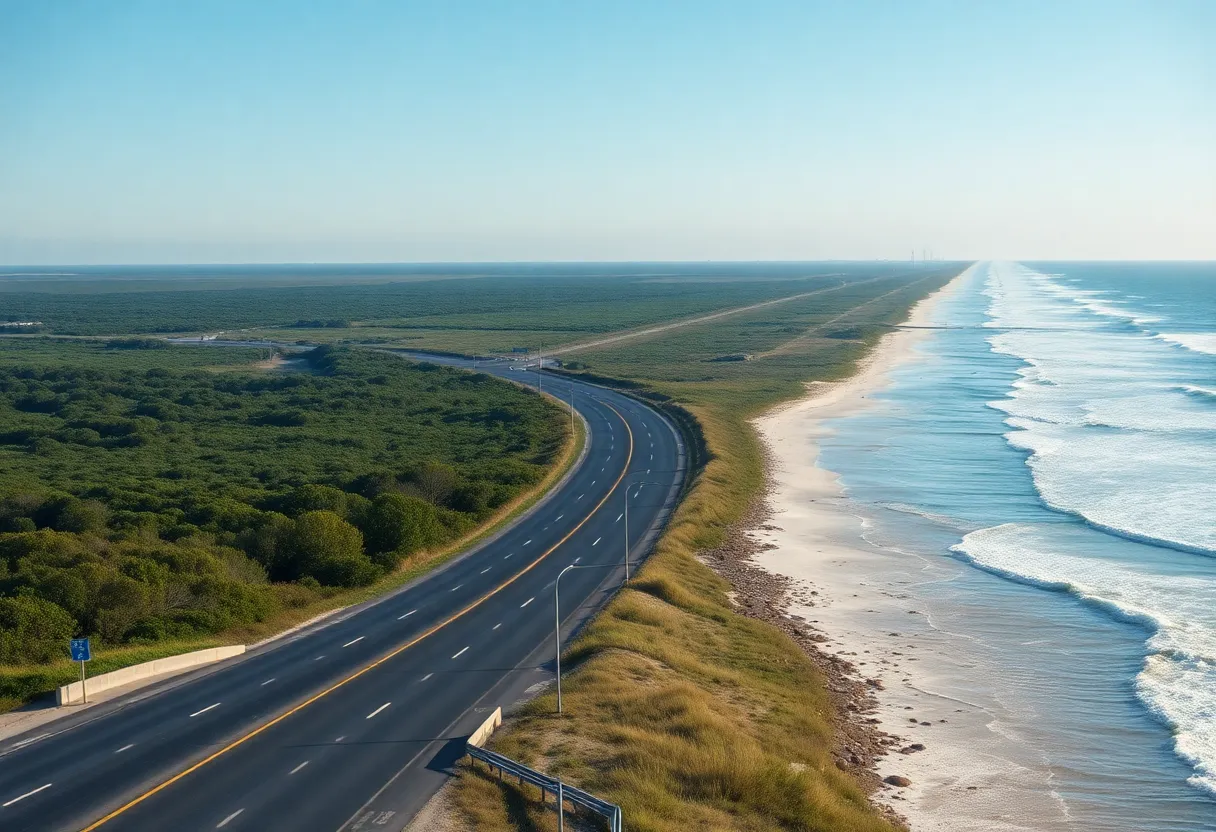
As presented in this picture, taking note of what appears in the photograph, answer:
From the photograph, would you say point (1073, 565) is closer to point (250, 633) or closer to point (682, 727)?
point (682, 727)

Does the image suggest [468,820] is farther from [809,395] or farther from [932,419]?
[809,395]

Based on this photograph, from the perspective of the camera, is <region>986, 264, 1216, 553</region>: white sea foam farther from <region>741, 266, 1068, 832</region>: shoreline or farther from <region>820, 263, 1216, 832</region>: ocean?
<region>741, 266, 1068, 832</region>: shoreline

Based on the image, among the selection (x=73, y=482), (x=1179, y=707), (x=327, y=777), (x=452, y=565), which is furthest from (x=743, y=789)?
(x=73, y=482)

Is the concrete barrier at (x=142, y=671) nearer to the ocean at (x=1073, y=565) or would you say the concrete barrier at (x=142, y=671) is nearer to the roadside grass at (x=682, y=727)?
the roadside grass at (x=682, y=727)

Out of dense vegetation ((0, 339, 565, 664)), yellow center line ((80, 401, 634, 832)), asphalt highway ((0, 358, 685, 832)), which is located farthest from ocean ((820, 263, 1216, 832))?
dense vegetation ((0, 339, 565, 664))

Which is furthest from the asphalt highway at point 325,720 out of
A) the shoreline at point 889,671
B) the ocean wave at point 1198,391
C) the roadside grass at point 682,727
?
the ocean wave at point 1198,391
